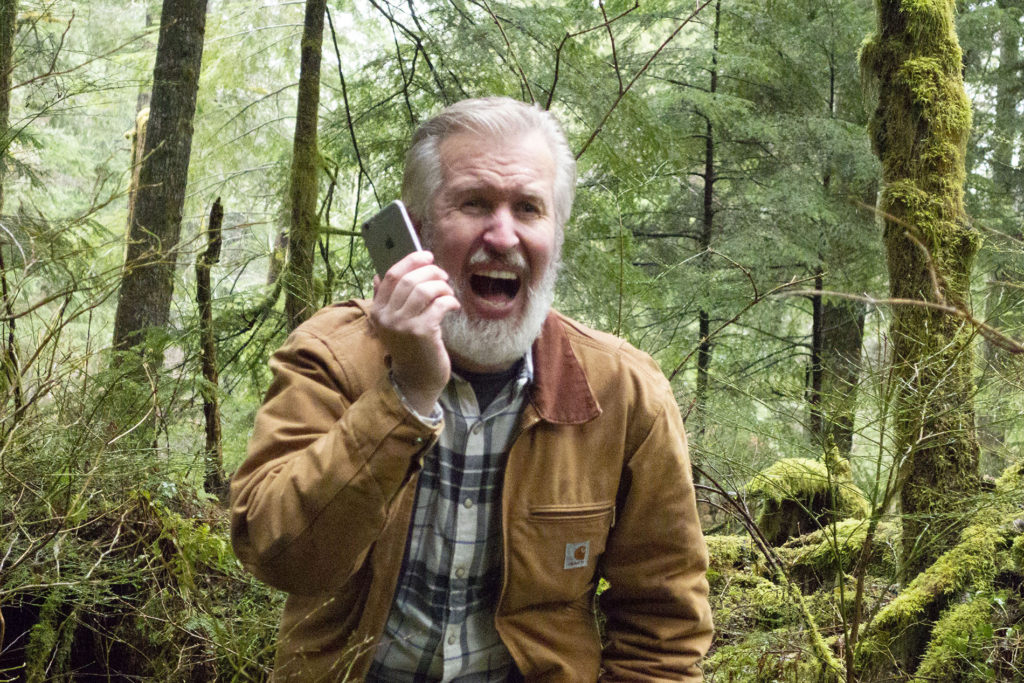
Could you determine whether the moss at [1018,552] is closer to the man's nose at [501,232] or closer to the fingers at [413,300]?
the man's nose at [501,232]

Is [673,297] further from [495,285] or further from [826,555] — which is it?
[495,285]

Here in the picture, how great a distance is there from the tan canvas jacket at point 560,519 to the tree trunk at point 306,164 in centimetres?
299

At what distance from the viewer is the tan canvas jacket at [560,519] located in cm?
196

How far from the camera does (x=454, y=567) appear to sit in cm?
206

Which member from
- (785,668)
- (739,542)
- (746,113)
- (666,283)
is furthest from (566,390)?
(746,113)

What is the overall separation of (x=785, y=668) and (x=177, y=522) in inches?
90.6

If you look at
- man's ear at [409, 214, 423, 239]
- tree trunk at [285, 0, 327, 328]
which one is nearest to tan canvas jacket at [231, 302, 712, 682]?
man's ear at [409, 214, 423, 239]

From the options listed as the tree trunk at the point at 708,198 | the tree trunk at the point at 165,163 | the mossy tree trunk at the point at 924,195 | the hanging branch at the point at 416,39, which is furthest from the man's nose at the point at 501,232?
the tree trunk at the point at 708,198

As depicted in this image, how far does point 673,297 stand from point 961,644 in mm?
6098

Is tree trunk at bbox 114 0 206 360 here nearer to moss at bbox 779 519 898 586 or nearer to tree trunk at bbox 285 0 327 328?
tree trunk at bbox 285 0 327 328

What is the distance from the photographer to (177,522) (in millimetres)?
3076

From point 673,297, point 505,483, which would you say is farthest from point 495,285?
point 673,297

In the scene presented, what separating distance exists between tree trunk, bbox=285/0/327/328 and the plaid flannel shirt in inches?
122

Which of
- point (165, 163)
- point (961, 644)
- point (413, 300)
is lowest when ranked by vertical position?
point (961, 644)
